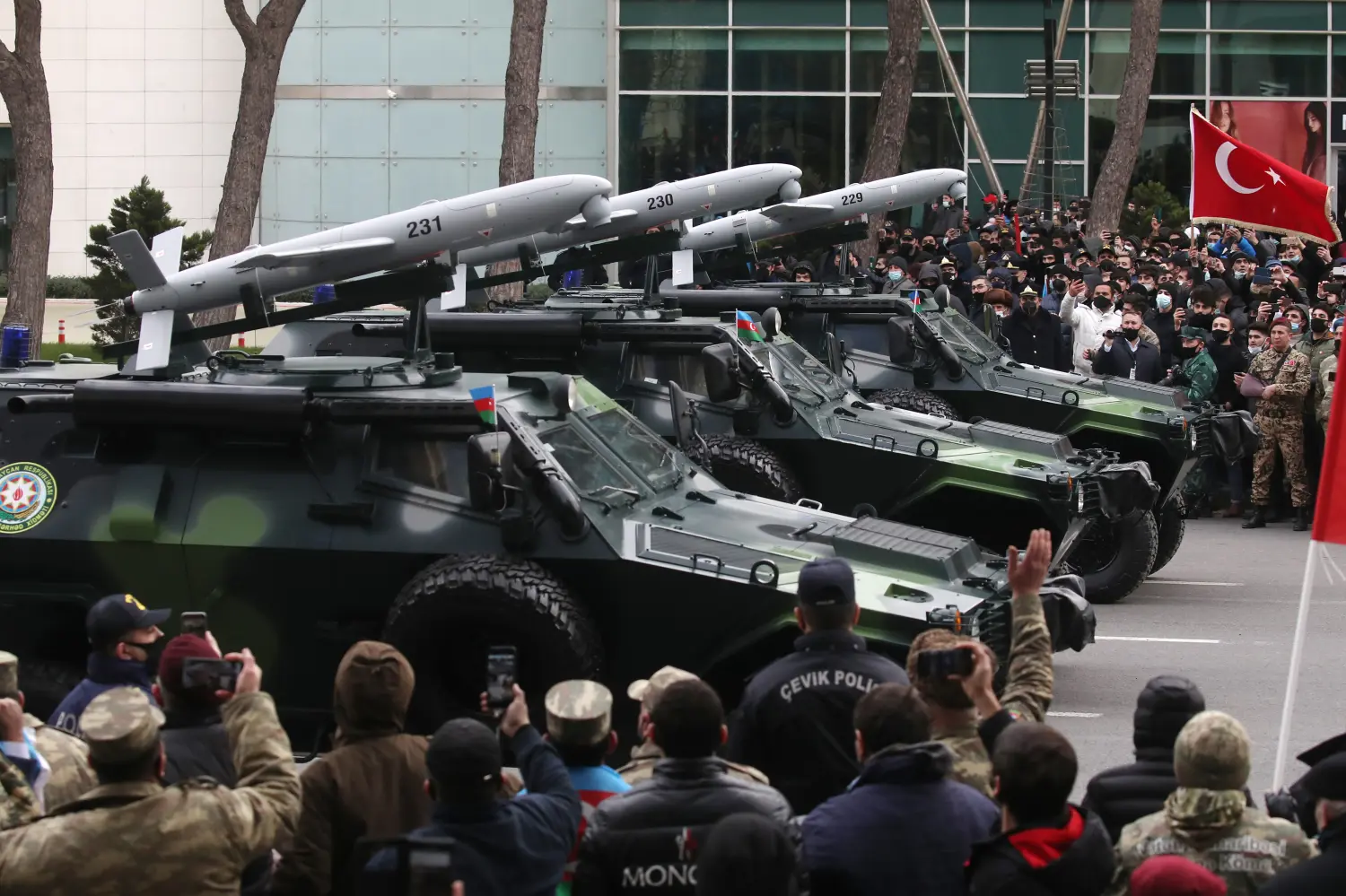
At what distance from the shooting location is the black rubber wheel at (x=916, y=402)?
49.1ft

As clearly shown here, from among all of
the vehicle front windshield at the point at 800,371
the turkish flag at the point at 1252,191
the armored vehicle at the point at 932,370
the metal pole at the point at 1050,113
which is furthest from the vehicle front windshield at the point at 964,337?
the metal pole at the point at 1050,113

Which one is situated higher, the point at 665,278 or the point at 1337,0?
the point at 1337,0

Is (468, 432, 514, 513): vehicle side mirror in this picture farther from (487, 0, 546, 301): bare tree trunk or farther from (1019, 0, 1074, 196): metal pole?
(1019, 0, 1074, 196): metal pole

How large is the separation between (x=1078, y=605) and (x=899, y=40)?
18097mm

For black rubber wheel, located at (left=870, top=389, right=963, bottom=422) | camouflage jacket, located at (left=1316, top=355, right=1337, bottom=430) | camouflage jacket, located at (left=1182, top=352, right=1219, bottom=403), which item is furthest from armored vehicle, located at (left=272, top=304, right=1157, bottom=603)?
camouflage jacket, located at (left=1182, top=352, right=1219, bottom=403)

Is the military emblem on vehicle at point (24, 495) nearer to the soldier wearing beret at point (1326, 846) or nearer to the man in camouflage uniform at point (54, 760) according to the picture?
the man in camouflage uniform at point (54, 760)

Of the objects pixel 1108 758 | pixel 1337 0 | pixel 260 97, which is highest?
pixel 1337 0

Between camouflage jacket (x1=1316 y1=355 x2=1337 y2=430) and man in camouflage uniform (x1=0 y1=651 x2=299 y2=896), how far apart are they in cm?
1276

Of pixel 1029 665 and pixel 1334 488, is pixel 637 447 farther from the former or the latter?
pixel 1029 665

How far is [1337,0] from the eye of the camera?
34.5 metres

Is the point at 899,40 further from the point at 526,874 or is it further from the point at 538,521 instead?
the point at 526,874

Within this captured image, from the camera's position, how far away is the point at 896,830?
16.1 ft

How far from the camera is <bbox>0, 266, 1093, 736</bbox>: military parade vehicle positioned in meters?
8.08

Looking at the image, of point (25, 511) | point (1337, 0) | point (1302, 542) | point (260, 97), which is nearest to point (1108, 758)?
point (25, 511)
